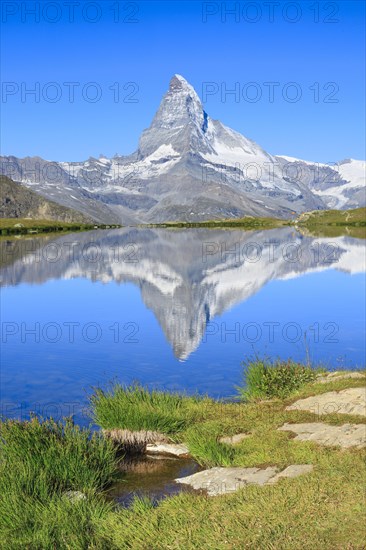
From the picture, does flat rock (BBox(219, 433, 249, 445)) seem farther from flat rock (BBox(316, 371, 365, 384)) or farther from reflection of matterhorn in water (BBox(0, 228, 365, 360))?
reflection of matterhorn in water (BBox(0, 228, 365, 360))

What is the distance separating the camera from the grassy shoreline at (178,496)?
475 inches

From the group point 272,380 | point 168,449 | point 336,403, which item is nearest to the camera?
point 168,449

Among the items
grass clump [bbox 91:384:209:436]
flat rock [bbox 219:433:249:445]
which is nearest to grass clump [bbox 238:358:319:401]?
grass clump [bbox 91:384:209:436]

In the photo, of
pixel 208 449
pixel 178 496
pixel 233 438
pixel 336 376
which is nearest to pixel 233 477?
pixel 178 496

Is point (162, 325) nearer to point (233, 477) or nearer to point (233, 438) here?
point (233, 438)

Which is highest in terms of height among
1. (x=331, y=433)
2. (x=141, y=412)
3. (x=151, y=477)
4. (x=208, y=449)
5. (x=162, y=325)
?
(x=162, y=325)

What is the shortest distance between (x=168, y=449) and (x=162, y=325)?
25.8 m

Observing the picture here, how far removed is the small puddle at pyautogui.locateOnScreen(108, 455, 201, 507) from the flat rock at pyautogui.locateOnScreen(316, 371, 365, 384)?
8894 millimetres

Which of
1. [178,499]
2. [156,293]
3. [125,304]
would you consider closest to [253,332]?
[125,304]

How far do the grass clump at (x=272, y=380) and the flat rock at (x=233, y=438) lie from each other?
5.06 m

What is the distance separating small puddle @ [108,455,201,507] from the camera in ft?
54.7

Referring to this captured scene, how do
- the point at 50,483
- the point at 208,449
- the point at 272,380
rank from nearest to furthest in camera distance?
the point at 50,483 < the point at 208,449 < the point at 272,380

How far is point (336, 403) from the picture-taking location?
22.0 m

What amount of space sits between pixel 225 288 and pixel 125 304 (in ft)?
44.7
